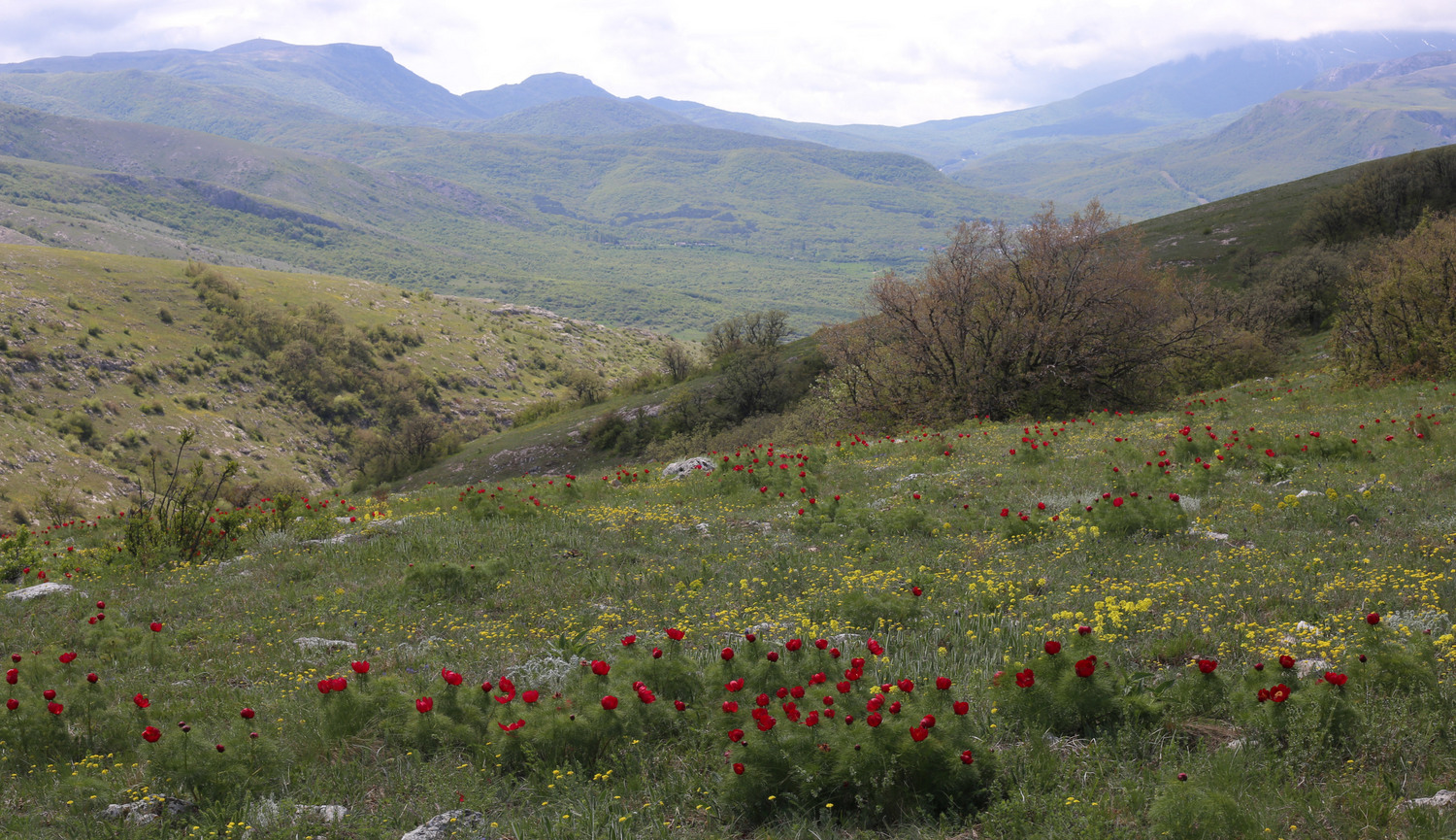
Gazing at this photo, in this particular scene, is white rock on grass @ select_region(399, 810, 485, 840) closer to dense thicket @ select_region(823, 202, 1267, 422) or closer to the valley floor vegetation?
the valley floor vegetation

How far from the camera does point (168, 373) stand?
275 feet

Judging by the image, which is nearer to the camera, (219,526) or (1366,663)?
(1366,663)

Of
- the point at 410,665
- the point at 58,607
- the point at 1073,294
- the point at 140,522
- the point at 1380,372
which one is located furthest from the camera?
the point at 1073,294

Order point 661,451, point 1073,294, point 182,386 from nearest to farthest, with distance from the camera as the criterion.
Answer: point 1073,294 < point 661,451 < point 182,386

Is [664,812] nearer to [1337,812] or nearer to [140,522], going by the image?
[1337,812]

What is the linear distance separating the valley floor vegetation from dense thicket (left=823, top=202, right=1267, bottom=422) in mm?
12778

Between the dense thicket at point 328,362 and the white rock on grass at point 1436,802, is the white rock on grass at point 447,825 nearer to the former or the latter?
the white rock on grass at point 1436,802

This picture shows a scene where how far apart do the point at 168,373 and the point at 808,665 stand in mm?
102522

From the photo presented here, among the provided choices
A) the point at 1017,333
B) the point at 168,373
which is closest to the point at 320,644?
the point at 1017,333

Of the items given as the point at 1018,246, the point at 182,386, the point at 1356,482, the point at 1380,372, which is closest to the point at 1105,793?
the point at 1356,482

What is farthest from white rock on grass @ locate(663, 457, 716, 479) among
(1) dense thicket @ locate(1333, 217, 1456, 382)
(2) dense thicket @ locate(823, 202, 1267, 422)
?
(1) dense thicket @ locate(1333, 217, 1456, 382)

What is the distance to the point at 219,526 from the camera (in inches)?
499

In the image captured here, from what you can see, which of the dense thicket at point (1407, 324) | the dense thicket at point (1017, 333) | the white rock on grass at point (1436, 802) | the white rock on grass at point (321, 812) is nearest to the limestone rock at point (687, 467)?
the dense thicket at point (1017, 333)

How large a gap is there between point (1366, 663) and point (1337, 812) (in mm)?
1508
